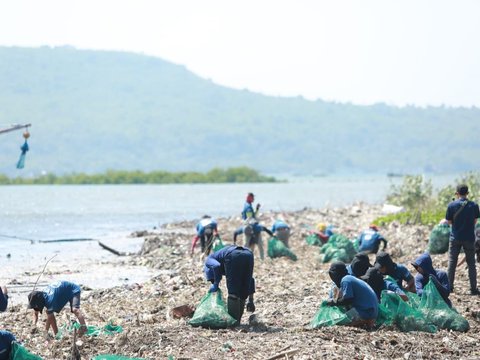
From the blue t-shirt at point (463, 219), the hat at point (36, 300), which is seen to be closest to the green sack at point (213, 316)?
the hat at point (36, 300)

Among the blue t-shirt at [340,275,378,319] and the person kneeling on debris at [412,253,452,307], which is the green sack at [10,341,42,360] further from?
the person kneeling on debris at [412,253,452,307]

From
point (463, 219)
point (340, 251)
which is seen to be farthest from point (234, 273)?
point (340, 251)

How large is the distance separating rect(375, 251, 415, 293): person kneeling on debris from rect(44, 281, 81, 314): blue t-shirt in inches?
164

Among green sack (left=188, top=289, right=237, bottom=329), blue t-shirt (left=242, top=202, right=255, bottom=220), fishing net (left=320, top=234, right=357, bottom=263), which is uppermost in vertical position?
blue t-shirt (left=242, top=202, right=255, bottom=220)

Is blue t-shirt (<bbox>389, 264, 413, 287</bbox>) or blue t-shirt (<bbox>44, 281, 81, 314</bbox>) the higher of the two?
blue t-shirt (<bbox>389, 264, 413, 287</bbox>)

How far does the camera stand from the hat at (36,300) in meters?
11.6

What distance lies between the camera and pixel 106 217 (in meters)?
54.2

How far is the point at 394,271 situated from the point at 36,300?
16.4 ft

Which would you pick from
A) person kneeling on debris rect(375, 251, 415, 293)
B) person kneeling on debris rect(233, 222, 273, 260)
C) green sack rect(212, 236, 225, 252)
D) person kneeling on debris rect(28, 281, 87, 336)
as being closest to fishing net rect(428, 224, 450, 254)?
person kneeling on debris rect(233, 222, 273, 260)

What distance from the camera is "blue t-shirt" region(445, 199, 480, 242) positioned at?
581 inches

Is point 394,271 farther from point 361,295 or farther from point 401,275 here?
point 361,295

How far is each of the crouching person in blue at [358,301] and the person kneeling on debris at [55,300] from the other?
342cm

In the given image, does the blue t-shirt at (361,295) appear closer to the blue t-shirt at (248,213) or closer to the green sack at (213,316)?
the green sack at (213,316)

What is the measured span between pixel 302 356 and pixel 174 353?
147 centimetres
